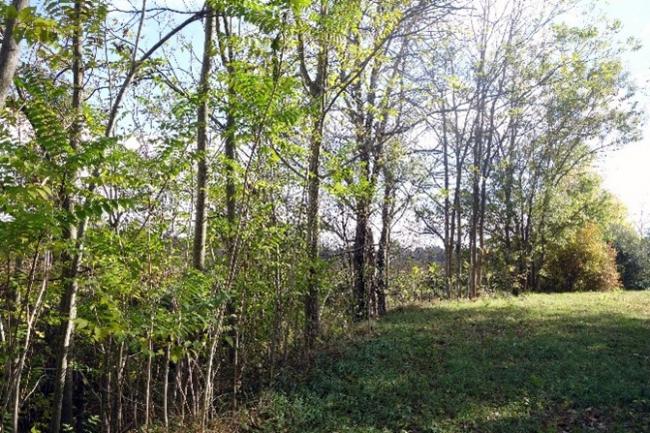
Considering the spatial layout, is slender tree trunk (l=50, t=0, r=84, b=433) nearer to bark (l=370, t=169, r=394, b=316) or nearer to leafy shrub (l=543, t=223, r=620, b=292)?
bark (l=370, t=169, r=394, b=316)

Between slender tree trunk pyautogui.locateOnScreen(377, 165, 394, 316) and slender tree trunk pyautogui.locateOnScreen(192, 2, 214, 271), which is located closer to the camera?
slender tree trunk pyautogui.locateOnScreen(192, 2, 214, 271)

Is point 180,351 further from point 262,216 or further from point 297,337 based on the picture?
point 297,337

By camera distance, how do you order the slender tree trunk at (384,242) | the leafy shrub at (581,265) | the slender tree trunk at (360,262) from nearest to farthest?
the slender tree trunk at (360,262)
the slender tree trunk at (384,242)
the leafy shrub at (581,265)

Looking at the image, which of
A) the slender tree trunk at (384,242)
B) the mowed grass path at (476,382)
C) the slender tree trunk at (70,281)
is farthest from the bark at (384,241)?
the slender tree trunk at (70,281)

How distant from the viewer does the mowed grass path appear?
6.61 m

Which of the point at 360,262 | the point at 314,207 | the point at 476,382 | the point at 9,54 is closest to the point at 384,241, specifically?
the point at 360,262

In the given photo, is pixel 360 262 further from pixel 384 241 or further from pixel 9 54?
pixel 9 54

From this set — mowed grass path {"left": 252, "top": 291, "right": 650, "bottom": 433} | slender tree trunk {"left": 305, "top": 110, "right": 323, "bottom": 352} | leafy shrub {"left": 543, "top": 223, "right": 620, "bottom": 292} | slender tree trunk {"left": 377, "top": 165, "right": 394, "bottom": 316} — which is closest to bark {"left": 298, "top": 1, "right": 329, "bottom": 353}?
slender tree trunk {"left": 305, "top": 110, "right": 323, "bottom": 352}

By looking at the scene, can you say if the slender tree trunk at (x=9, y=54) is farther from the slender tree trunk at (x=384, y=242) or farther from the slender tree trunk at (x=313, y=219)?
the slender tree trunk at (x=384, y=242)

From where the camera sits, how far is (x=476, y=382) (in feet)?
26.1

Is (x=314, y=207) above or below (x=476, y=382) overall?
above

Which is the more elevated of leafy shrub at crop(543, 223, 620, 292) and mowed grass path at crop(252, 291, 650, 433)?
leafy shrub at crop(543, 223, 620, 292)

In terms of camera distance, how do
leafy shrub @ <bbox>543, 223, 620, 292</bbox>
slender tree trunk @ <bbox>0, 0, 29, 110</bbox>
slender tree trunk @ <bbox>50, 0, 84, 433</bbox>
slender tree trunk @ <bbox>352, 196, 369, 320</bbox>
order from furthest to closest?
leafy shrub @ <bbox>543, 223, 620, 292</bbox> < slender tree trunk @ <bbox>352, 196, 369, 320</bbox> < slender tree trunk @ <bbox>50, 0, 84, 433</bbox> < slender tree trunk @ <bbox>0, 0, 29, 110</bbox>

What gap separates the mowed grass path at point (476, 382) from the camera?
661 centimetres
